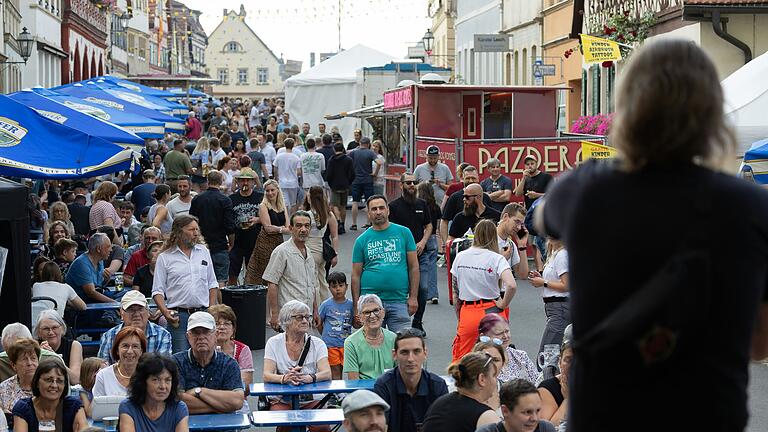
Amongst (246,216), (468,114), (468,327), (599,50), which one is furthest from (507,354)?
(468,114)

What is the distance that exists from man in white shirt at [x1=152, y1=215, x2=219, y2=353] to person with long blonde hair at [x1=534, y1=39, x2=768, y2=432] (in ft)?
31.3

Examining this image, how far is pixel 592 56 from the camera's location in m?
23.3

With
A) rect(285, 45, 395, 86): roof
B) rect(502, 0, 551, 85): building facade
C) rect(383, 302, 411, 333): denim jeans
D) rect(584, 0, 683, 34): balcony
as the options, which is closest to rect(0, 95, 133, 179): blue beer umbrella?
rect(383, 302, 411, 333): denim jeans

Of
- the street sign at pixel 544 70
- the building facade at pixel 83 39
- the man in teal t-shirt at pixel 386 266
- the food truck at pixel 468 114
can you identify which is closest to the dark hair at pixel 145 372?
the man in teal t-shirt at pixel 386 266

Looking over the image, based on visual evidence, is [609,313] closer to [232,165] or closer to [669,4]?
[232,165]

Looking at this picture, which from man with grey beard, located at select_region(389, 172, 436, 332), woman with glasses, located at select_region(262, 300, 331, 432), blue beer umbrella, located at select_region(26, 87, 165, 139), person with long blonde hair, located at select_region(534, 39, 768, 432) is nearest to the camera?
person with long blonde hair, located at select_region(534, 39, 768, 432)

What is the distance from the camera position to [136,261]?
13797 mm

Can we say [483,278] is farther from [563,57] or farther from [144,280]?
[563,57]

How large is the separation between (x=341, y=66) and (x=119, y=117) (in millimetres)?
22037

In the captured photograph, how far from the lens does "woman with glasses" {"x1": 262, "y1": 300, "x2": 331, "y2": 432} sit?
9.97 metres

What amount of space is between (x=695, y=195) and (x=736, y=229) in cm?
10

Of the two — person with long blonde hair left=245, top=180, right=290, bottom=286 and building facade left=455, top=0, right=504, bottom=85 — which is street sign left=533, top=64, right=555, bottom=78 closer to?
building facade left=455, top=0, right=504, bottom=85

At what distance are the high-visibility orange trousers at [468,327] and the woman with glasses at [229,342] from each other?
1.68m

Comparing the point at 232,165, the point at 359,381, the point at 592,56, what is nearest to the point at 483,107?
the point at 592,56
